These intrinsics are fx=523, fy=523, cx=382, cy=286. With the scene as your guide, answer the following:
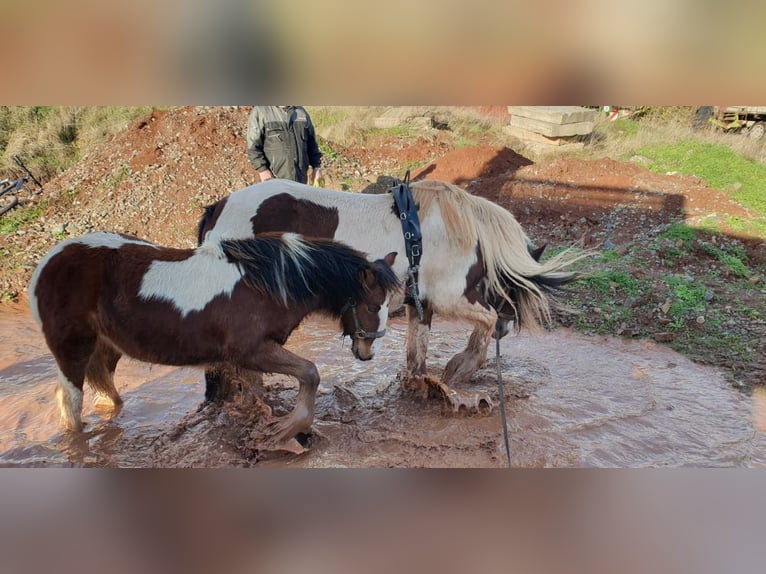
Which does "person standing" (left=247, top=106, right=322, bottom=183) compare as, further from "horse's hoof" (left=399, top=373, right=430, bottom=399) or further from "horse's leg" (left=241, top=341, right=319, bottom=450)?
"horse's leg" (left=241, top=341, right=319, bottom=450)

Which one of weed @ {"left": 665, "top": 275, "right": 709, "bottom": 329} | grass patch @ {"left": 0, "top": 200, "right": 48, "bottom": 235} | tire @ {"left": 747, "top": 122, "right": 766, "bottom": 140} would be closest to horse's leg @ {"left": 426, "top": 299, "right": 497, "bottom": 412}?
weed @ {"left": 665, "top": 275, "right": 709, "bottom": 329}

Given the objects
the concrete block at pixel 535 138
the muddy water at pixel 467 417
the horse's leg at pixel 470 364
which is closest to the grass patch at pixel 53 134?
the muddy water at pixel 467 417

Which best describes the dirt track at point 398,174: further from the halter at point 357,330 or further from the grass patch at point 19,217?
the halter at point 357,330

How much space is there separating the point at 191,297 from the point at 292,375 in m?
0.82

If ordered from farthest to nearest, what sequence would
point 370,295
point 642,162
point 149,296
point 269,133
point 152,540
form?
1. point 642,162
2. point 269,133
3. point 370,295
4. point 149,296
5. point 152,540

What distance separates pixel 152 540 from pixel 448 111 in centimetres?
1593

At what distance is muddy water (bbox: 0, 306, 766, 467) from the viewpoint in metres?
3.79

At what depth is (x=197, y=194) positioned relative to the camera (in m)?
9.48

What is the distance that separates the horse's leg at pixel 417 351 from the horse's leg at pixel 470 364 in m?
0.15

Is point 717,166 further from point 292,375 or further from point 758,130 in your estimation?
point 292,375

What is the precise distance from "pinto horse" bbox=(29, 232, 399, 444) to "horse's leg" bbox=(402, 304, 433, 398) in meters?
1.25

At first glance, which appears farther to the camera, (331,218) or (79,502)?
(331,218)
